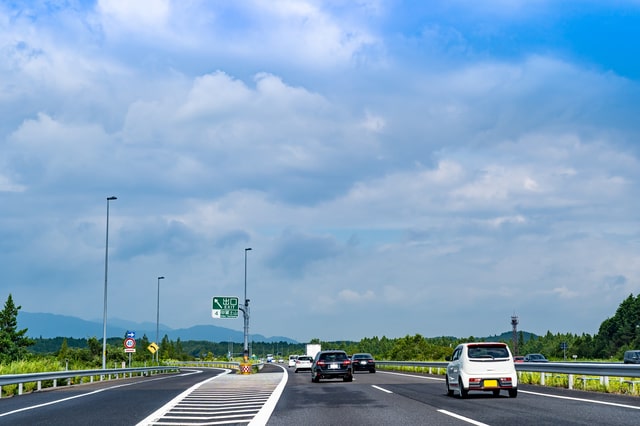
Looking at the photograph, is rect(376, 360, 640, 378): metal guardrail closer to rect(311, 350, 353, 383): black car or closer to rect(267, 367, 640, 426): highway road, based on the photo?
rect(267, 367, 640, 426): highway road

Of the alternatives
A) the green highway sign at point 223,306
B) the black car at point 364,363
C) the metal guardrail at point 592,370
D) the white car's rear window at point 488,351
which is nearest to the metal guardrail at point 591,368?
the metal guardrail at point 592,370

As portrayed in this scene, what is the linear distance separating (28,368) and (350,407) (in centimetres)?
2213

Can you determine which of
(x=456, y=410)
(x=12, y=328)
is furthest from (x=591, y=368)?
(x=12, y=328)

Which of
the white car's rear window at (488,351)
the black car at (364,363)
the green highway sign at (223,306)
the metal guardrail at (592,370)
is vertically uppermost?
the green highway sign at (223,306)

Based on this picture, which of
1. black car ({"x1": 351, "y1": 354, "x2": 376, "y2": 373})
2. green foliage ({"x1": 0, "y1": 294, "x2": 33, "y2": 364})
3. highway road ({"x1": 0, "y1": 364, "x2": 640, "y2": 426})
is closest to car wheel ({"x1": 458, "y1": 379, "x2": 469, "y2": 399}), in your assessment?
highway road ({"x1": 0, "y1": 364, "x2": 640, "y2": 426})

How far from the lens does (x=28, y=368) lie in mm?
34156

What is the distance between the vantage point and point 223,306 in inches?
2296

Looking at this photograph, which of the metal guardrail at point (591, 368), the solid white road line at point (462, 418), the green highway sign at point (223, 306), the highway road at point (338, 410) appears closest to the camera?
the solid white road line at point (462, 418)

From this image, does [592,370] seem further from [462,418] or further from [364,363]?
[364,363]

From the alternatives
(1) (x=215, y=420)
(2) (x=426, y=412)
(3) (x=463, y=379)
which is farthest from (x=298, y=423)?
(3) (x=463, y=379)

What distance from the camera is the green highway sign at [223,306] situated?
58.1 meters

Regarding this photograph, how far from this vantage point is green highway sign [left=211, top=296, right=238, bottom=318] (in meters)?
58.1

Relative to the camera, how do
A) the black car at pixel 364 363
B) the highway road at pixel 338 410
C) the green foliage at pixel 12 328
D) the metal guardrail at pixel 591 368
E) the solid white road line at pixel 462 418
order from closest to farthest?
the solid white road line at pixel 462 418 → the highway road at pixel 338 410 → the metal guardrail at pixel 591 368 → the black car at pixel 364 363 → the green foliage at pixel 12 328

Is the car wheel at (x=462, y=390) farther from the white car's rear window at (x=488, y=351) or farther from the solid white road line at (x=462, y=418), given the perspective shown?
the solid white road line at (x=462, y=418)
